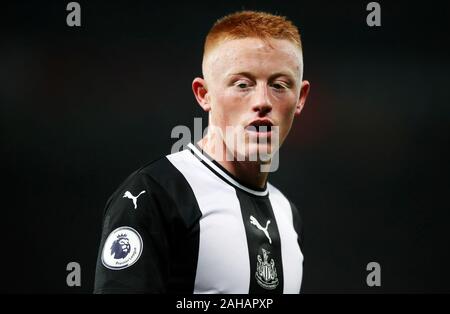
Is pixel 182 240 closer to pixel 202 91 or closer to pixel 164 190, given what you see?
pixel 164 190

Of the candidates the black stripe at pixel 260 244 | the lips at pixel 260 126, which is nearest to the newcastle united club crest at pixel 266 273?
the black stripe at pixel 260 244

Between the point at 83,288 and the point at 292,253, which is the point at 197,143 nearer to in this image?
the point at 292,253

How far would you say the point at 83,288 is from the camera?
2.69m

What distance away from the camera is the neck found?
4.91 ft

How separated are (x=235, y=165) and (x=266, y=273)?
30 cm

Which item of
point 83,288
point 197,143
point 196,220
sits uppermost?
point 197,143

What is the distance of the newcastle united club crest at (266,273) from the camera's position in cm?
139

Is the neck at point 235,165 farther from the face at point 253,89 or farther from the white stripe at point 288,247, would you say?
the white stripe at point 288,247

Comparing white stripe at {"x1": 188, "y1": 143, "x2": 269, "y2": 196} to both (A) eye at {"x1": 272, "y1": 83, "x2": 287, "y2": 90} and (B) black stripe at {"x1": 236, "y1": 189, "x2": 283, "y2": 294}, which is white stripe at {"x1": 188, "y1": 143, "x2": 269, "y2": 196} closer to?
(B) black stripe at {"x1": 236, "y1": 189, "x2": 283, "y2": 294}

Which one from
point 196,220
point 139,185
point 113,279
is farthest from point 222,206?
point 113,279

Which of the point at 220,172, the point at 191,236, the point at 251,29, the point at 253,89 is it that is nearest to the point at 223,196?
the point at 220,172

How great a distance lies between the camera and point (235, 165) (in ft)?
4.92

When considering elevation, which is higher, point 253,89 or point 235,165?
point 253,89
